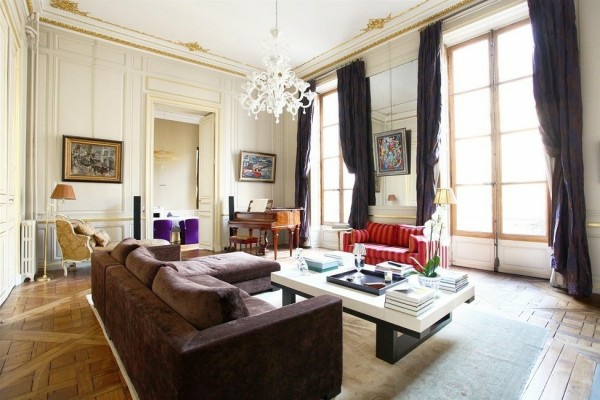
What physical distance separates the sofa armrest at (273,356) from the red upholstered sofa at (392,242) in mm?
2592

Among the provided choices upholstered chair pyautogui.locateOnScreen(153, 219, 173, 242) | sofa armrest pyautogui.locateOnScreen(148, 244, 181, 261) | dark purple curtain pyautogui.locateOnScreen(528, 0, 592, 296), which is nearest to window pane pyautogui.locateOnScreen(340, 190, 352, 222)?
dark purple curtain pyautogui.locateOnScreen(528, 0, 592, 296)

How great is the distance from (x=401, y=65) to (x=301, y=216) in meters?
3.59

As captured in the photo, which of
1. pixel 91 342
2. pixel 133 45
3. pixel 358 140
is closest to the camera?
pixel 91 342

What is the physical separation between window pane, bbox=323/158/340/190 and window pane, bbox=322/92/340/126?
0.87 metres

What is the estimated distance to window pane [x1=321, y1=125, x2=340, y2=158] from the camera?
6723mm

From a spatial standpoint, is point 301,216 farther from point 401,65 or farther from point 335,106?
point 401,65

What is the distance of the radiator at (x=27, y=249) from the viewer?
13.7ft

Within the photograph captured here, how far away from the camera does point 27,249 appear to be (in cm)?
423

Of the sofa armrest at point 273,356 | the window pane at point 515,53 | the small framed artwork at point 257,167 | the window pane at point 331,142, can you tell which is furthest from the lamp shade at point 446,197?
the small framed artwork at point 257,167

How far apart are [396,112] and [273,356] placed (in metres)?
4.97

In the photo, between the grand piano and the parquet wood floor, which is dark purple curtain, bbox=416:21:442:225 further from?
the grand piano

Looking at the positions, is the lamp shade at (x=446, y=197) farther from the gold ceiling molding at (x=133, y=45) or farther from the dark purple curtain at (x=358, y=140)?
the gold ceiling molding at (x=133, y=45)

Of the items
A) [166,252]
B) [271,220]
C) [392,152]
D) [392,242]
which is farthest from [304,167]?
[166,252]

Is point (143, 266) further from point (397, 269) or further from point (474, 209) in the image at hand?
point (474, 209)
